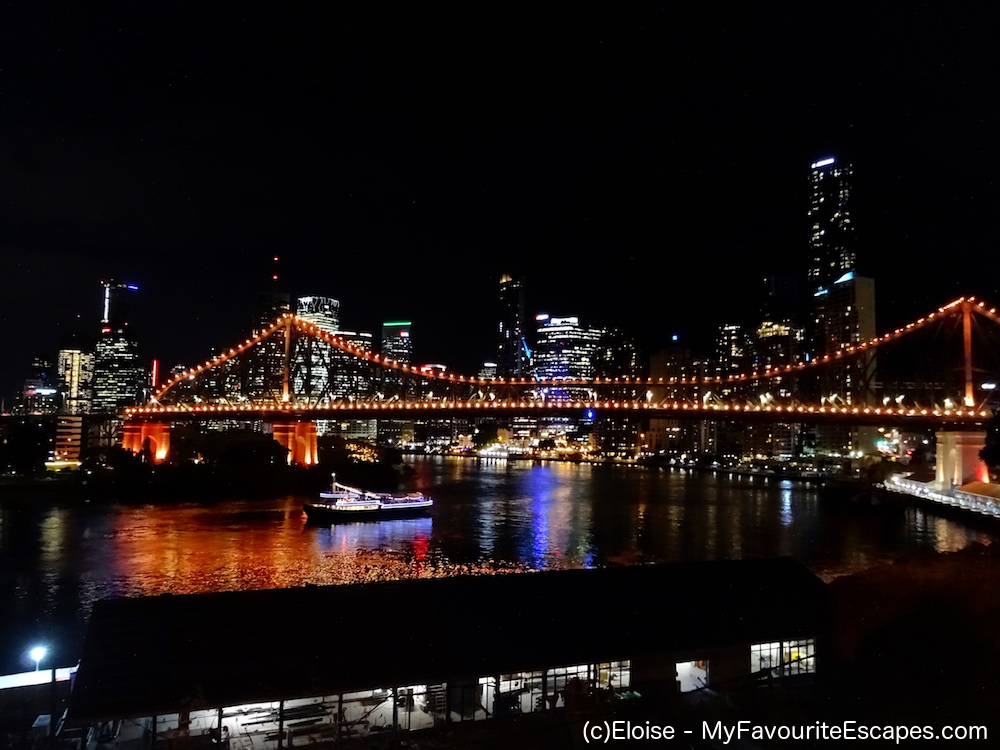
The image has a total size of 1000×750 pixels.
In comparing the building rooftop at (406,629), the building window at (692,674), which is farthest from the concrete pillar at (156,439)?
the building window at (692,674)

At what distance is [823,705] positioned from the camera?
9.77m

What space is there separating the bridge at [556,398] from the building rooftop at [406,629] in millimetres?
30475

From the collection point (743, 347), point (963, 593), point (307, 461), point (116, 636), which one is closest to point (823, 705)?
point (963, 593)

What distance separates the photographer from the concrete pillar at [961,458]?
41.4 meters

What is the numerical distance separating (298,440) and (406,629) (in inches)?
1986

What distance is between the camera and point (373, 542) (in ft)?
100

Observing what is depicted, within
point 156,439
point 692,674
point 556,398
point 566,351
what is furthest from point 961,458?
point 566,351

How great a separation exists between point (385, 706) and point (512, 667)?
1611 millimetres

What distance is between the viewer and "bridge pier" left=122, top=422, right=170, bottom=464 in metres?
59.7

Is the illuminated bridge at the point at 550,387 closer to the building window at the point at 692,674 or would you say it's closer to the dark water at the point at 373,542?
the dark water at the point at 373,542

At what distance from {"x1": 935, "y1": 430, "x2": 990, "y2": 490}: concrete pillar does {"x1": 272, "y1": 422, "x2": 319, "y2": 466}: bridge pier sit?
1671 inches

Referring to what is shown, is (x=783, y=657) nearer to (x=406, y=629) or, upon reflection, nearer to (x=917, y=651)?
(x=917, y=651)

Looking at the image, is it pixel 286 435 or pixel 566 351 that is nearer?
pixel 286 435

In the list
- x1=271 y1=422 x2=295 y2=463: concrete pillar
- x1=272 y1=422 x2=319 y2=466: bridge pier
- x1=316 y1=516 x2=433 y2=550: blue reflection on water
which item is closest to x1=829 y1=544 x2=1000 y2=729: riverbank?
x1=316 y1=516 x2=433 y2=550: blue reflection on water
